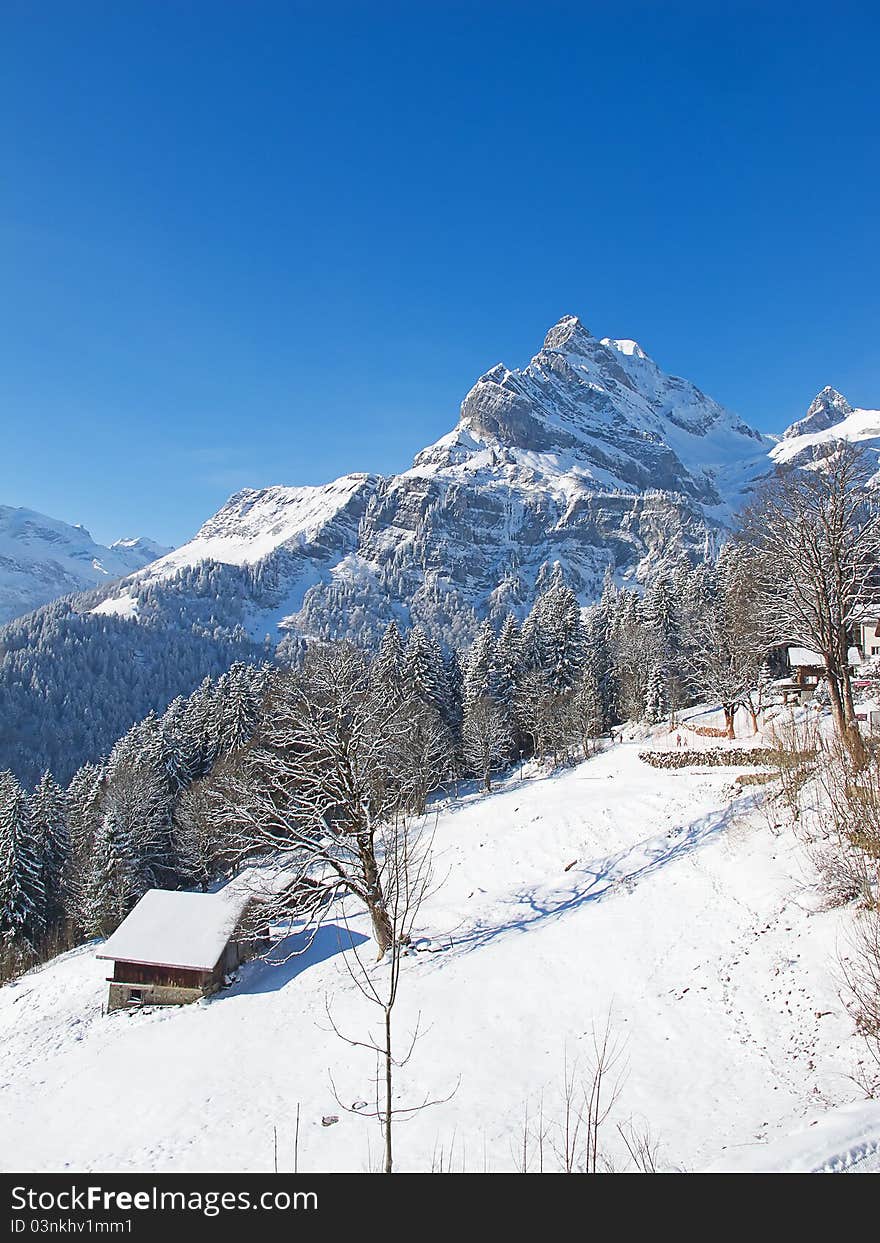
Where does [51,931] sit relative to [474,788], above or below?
below

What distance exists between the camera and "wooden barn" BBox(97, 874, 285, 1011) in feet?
71.3

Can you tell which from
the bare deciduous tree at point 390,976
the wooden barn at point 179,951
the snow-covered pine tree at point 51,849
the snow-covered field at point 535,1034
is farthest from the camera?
the snow-covered pine tree at point 51,849

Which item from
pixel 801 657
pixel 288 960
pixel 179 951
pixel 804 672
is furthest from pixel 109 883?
pixel 801 657

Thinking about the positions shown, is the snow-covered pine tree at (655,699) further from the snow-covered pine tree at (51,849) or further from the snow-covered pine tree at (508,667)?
the snow-covered pine tree at (51,849)

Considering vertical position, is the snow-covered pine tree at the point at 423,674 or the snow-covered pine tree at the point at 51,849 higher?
the snow-covered pine tree at the point at 423,674

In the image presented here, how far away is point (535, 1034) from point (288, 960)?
1276cm

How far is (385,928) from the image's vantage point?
16.8 meters

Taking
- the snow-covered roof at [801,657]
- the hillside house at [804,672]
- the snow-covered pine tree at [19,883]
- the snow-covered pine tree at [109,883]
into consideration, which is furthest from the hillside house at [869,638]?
the snow-covered pine tree at [19,883]

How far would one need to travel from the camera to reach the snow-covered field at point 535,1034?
29.6ft

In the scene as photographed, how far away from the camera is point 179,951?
2203cm

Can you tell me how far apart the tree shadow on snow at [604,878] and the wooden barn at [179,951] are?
27.6 ft

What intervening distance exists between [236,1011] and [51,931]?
82.3 ft
